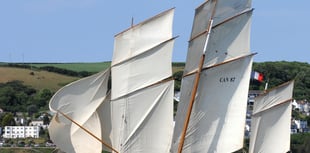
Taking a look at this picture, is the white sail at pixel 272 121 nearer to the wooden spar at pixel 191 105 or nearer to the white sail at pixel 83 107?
the white sail at pixel 83 107

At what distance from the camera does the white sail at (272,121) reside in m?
92.2

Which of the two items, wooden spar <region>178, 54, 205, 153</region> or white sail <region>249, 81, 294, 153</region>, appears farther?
white sail <region>249, 81, 294, 153</region>

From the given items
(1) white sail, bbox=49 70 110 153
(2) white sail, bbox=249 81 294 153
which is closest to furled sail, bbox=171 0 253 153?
(1) white sail, bbox=49 70 110 153

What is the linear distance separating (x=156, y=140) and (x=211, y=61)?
6.70m

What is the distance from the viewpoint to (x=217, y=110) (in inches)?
2822

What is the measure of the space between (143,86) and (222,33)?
7.30 m

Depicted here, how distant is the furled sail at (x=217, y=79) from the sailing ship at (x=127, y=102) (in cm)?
293

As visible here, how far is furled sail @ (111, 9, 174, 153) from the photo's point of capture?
7475 centimetres

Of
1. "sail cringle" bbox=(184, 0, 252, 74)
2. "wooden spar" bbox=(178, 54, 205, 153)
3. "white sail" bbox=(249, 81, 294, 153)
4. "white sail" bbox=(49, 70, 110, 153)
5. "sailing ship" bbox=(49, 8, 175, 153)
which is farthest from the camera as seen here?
"white sail" bbox=(249, 81, 294, 153)

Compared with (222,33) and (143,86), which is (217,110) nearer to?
Result: (222,33)

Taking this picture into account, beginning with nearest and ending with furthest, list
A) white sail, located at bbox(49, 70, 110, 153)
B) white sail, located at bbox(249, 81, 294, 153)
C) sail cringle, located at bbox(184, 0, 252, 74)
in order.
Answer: sail cringle, located at bbox(184, 0, 252, 74)
white sail, located at bbox(49, 70, 110, 153)
white sail, located at bbox(249, 81, 294, 153)

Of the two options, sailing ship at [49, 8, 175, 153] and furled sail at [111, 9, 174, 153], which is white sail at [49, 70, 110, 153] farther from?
furled sail at [111, 9, 174, 153]

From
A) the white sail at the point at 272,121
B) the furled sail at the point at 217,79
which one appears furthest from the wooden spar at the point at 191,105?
the white sail at the point at 272,121

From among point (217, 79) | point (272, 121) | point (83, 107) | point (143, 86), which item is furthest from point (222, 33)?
point (272, 121)
